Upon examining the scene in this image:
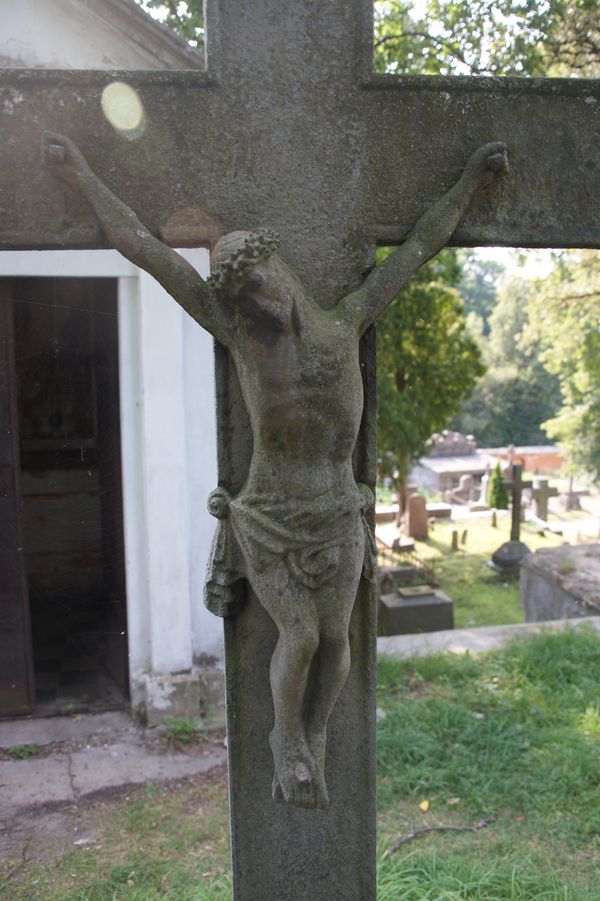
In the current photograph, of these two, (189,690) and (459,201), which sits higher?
(459,201)

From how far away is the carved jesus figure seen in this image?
2.12 metres

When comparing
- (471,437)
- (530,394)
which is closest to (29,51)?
(471,437)

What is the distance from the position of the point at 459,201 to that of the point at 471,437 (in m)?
32.3

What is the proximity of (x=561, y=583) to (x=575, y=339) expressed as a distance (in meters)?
6.38

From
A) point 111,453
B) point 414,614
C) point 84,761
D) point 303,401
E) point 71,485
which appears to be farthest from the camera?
point 414,614

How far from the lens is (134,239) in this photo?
87.7 inches

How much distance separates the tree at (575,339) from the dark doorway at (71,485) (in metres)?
8.09

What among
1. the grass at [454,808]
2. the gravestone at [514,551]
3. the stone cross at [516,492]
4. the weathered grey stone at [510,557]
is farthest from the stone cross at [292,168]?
the weathered grey stone at [510,557]

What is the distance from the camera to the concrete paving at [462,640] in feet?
23.5

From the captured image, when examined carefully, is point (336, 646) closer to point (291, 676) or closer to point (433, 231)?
point (291, 676)

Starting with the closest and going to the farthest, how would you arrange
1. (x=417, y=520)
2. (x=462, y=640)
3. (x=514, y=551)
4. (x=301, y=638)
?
(x=301, y=638), (x=462, y=640), (x=514, y=551), (x=417, y=520)

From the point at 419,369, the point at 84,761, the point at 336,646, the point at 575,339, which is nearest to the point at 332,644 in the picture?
the point at 336,646

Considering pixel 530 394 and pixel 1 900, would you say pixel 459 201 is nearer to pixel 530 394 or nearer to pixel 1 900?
pixel 1 900

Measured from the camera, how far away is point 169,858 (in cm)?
450
